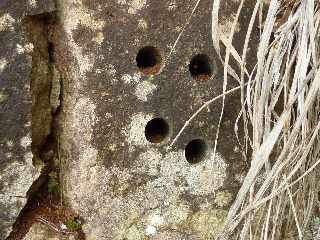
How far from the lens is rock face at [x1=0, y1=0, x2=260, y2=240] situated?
5.65 ft

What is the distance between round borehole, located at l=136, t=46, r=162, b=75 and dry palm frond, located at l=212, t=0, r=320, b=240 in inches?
→ 7.7

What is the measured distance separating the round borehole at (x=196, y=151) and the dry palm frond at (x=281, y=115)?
0.41 feet

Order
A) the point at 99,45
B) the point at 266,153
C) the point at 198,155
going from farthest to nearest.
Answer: the point at 198,155, the point at 99,45, the point at 266,153

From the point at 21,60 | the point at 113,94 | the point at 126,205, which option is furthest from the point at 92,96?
the point at 126,205

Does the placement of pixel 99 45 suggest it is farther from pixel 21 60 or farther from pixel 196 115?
pixel 196 115

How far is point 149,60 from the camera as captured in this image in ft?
5.95

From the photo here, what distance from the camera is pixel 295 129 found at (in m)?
1.58

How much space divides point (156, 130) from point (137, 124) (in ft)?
0.31

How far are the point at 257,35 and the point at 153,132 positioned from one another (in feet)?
1.43

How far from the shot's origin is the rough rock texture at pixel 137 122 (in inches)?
68.0

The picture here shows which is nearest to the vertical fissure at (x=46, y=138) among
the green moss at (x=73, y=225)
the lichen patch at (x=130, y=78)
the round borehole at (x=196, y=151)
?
the green moss at (x=73, y=225)

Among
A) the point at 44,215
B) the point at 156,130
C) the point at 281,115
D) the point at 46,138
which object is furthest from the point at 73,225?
the point at 281,115

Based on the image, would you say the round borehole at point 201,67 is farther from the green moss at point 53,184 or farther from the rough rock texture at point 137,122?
the green moss at point 53,184

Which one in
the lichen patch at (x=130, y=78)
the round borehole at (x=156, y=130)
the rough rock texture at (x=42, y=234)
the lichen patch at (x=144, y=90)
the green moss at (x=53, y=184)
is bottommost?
the rough rock texture at (x=42, y=234)
